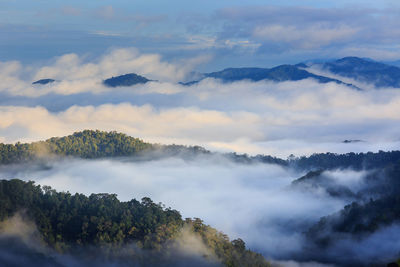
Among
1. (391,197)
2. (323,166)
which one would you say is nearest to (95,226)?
(391,197)

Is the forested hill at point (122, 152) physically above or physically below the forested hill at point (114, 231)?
above

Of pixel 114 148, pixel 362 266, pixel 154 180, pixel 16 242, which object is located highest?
pixel 114 148

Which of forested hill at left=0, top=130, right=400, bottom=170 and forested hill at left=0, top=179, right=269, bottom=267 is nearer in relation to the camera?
forested hill at left=0, top=179, right=269, bottom=267

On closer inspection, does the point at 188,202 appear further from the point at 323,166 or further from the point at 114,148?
the point at 323,166

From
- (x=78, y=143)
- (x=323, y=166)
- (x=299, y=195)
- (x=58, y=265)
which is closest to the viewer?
(x=58, y=265)

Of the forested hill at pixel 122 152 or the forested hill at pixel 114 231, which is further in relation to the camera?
the forested hill at pixel 122 152

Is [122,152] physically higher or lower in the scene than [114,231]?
higher

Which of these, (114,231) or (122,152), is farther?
(122,152)

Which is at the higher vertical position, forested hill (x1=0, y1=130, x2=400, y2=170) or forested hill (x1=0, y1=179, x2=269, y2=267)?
forested hill (x1=0, y1=130, x2=400, y2=170)
